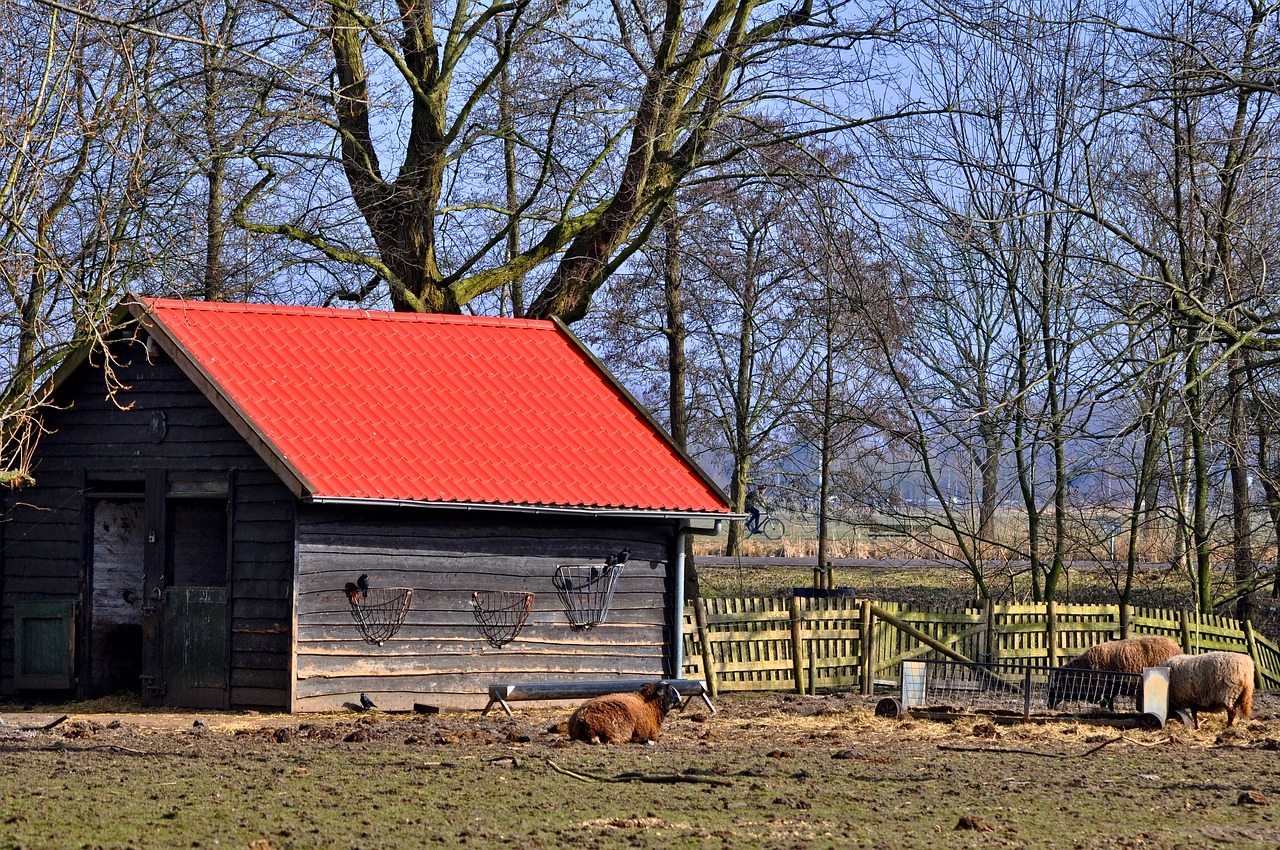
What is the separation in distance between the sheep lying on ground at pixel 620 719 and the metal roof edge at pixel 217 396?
11.8 ft

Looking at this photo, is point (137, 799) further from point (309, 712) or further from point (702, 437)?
point (702, 437)

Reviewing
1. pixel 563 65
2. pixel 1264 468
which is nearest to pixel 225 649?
pixel 563 65

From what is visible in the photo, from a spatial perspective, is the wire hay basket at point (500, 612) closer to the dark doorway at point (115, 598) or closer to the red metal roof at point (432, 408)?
the red metal roof at point (432, 408)

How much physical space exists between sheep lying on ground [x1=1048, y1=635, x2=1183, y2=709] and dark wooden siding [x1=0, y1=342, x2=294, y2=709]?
326 inches

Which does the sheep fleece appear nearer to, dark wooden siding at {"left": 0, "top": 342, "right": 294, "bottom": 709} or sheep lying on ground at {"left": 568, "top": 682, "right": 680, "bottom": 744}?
sheep lying on ground at {"left": 568, "top": 682, "right": 680, "bottom": 744}

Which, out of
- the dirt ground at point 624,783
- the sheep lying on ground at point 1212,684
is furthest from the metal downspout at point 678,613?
the sheep lying on ground at point 1212,684

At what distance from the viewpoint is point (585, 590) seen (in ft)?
54.2

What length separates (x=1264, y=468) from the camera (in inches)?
802

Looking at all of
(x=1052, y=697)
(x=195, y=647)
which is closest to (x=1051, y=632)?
(x=1052, y=697)

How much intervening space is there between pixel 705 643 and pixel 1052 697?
4346 millimetres

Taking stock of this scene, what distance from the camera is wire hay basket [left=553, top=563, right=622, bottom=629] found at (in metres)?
16.4

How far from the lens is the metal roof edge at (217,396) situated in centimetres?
1448

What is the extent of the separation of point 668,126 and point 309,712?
983 centimetres

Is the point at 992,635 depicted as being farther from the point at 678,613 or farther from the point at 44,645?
the point at 44,645
